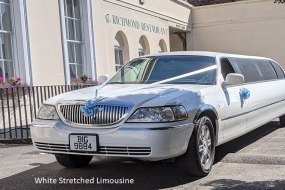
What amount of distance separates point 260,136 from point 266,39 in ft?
59.2

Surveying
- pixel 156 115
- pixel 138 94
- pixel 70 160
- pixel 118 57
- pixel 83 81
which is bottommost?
pixel 70 160

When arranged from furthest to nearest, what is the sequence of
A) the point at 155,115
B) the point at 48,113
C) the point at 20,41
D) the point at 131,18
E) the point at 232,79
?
the point at 131,18, the point at 20,41, the point at 232,79, the point at 48,113, the point at 155,115

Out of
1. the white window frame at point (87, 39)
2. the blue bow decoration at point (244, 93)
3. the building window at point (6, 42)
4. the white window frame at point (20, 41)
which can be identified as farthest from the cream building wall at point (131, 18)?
the blue bow decoration at point (244, 93)

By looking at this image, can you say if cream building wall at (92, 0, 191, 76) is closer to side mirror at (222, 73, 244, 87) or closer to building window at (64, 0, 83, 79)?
building window at (64, 0, 83, 79)

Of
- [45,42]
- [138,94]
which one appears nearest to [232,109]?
[138,94]

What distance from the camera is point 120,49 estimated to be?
17.1 meters

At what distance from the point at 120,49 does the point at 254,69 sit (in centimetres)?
967

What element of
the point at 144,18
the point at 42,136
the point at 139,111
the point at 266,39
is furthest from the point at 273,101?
the point at 266,39

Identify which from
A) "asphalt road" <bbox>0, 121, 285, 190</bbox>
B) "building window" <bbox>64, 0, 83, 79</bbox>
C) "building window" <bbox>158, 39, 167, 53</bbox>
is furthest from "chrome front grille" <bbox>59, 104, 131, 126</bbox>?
"building window" <bbox>158, 39, 167, 53</bbox>

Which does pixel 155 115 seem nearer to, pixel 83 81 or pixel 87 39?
pixel 83 81

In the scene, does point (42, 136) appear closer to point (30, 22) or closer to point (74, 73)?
point (30, 22)

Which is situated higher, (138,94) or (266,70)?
(266,70)

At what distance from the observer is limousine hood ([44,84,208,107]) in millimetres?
5012

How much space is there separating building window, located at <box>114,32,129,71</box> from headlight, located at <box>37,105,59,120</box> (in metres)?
11.2
